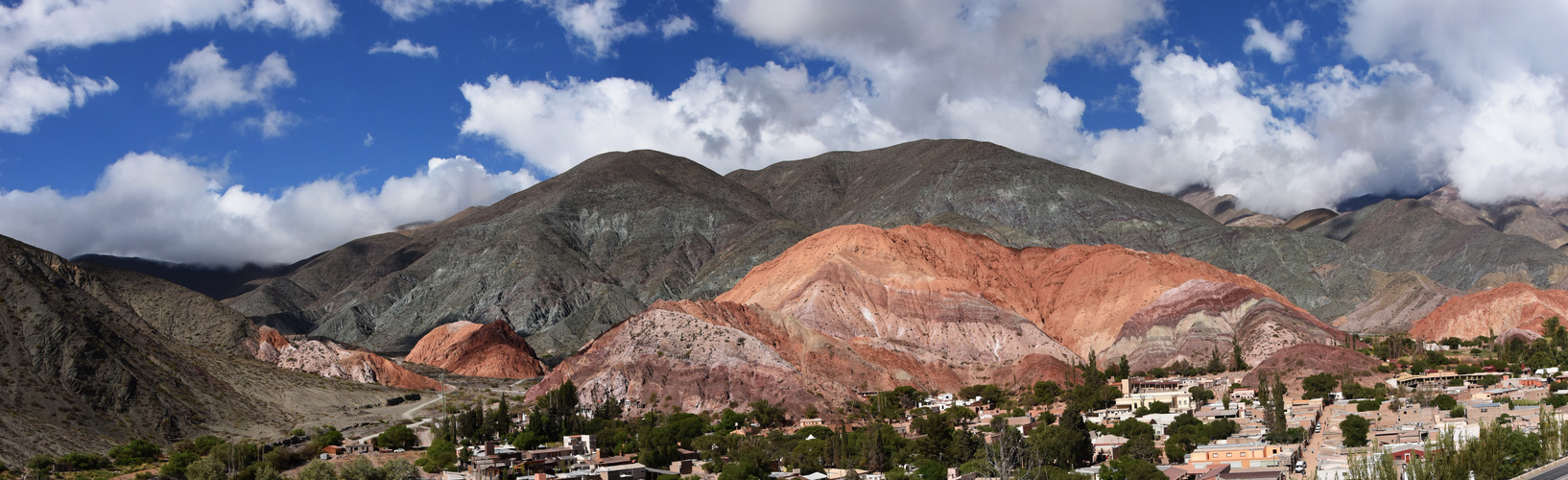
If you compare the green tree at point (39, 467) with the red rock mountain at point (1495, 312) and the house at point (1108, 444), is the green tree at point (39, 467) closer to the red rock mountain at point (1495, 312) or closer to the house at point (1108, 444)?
the house at point (1108, 444)

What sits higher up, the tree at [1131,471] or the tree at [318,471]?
the tree at [318,471]

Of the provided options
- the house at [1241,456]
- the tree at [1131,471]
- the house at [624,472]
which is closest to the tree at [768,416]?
the house at [624,472]

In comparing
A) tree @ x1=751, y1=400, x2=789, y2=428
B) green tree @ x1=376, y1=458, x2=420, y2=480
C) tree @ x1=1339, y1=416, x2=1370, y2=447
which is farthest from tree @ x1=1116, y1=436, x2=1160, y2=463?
green tree @ x1=376, y1=458, x2=420, y2=480

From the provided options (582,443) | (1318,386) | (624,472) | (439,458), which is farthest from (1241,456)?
(439,458)

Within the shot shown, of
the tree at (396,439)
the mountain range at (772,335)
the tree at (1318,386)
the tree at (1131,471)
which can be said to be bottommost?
the tree at (1131,471)

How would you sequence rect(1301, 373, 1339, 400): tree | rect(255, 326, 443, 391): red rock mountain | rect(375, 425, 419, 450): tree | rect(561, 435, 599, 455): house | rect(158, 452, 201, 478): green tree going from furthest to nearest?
rect(255, 326, 443, 391): red rock mountain, rect(1301, 373, 1339, 400): tree, rect(375, 425, 419, 450): tree, rect(561, 435, 599, 455): house, rect(158, 452, 201, 478): green tree

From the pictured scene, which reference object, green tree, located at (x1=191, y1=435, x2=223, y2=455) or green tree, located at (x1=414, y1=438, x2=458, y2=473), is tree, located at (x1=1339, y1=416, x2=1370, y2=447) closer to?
green tree, located at (x1=414, y1=438, x2=458, y2=473)

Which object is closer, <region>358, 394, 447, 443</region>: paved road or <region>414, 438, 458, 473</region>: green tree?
<region>414, 438, 458, 473</region>: green tree
